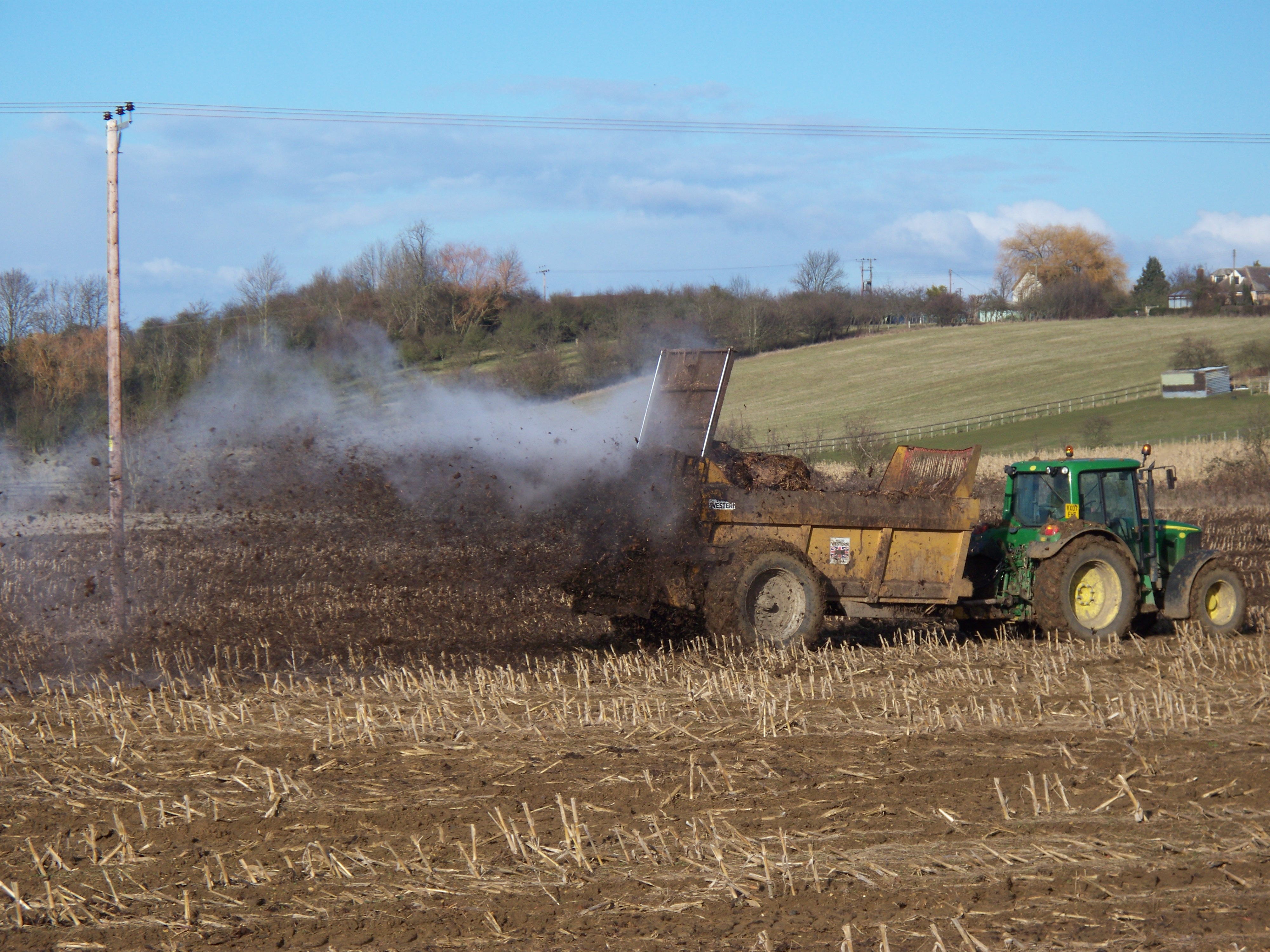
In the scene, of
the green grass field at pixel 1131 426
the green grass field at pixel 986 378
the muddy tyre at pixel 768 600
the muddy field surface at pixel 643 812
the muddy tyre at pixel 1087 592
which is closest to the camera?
the muddy field surface at pixel 643 812

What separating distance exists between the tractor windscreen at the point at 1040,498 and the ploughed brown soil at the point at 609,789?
4.37ft

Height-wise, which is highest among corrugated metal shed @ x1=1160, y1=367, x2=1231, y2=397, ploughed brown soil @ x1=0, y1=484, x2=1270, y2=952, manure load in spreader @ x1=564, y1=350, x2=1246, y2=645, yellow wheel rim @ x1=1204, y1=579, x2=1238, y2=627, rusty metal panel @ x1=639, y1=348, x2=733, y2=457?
corrugated metal shed @ x1=1160, y1=367, x2=1231, y2=397

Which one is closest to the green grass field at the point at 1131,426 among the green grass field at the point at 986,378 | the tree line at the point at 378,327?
the green grass field at the point at 986,378

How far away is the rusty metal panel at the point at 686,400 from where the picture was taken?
11.0 metres

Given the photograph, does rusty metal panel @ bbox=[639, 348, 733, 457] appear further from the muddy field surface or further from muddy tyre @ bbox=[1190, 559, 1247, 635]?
muddy tyre @ bbox=[1190, 559, 1247, 635]

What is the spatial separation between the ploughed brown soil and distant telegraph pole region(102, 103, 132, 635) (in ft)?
4.35

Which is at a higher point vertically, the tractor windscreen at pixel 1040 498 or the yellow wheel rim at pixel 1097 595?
the tractor windscreen at pixel 1040 498

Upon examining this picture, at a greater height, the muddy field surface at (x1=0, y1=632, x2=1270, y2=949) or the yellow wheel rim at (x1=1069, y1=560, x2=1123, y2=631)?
the yellow wheel rim at (x1=1069, y1=560, x2=1123, y2=631)

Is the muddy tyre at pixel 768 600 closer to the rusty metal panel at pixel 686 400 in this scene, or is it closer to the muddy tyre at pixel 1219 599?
the rusty metal panel at pixel 686 400

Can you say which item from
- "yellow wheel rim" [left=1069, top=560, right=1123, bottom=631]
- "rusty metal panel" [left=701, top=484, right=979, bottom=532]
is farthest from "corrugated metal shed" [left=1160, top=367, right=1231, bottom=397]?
"rusty metal panel" [left=701, top=484, right=979, bottom=532]

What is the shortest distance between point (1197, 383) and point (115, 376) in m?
47.7

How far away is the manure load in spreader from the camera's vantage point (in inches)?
411

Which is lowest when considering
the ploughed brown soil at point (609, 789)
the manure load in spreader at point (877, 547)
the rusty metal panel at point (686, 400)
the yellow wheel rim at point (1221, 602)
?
the ploughed brown soil at point (609, 789)

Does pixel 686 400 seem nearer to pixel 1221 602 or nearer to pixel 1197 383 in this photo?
pixel 1221 602
